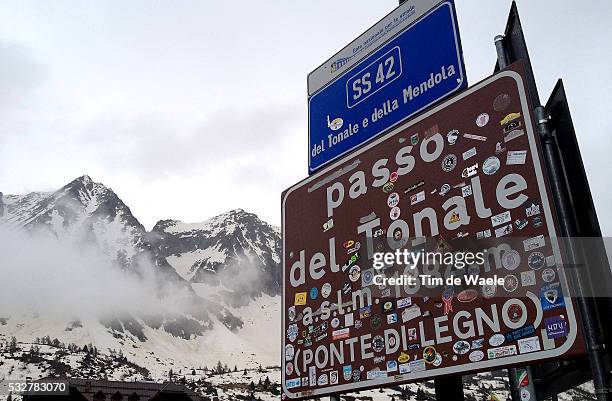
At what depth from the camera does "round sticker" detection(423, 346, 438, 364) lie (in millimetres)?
3880

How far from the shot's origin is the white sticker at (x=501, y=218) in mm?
3762

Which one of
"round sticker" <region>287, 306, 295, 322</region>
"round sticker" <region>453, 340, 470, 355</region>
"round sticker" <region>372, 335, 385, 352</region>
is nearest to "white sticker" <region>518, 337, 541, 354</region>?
"round sticker" <region>453, 340, 470, 355</region>

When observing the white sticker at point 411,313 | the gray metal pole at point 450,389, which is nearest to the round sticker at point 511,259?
the white sticker at point 411,313

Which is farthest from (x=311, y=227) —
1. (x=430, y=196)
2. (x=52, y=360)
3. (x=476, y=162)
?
(x=52, y=360)

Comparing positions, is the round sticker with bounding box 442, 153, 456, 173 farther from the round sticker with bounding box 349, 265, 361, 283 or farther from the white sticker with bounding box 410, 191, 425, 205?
the round sticker with bounding box 349, 265, 361, 283

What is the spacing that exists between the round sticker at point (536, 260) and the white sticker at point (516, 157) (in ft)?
2.13

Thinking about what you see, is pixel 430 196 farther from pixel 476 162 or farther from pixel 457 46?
pixel 457 46

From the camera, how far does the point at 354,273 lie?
15.7ft

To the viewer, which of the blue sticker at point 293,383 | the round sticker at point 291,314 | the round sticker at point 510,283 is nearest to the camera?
the round sticker at point 510,283

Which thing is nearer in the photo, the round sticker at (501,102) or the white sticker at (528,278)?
the white sticker at (528,278)

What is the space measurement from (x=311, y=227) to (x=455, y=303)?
6.42 ft

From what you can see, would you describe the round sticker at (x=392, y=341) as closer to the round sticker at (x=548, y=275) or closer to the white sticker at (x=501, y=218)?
the white sticker at (x=501, y=218)

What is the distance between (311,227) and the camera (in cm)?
554

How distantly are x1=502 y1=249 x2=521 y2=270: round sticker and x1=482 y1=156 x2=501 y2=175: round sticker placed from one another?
60 centimetres
